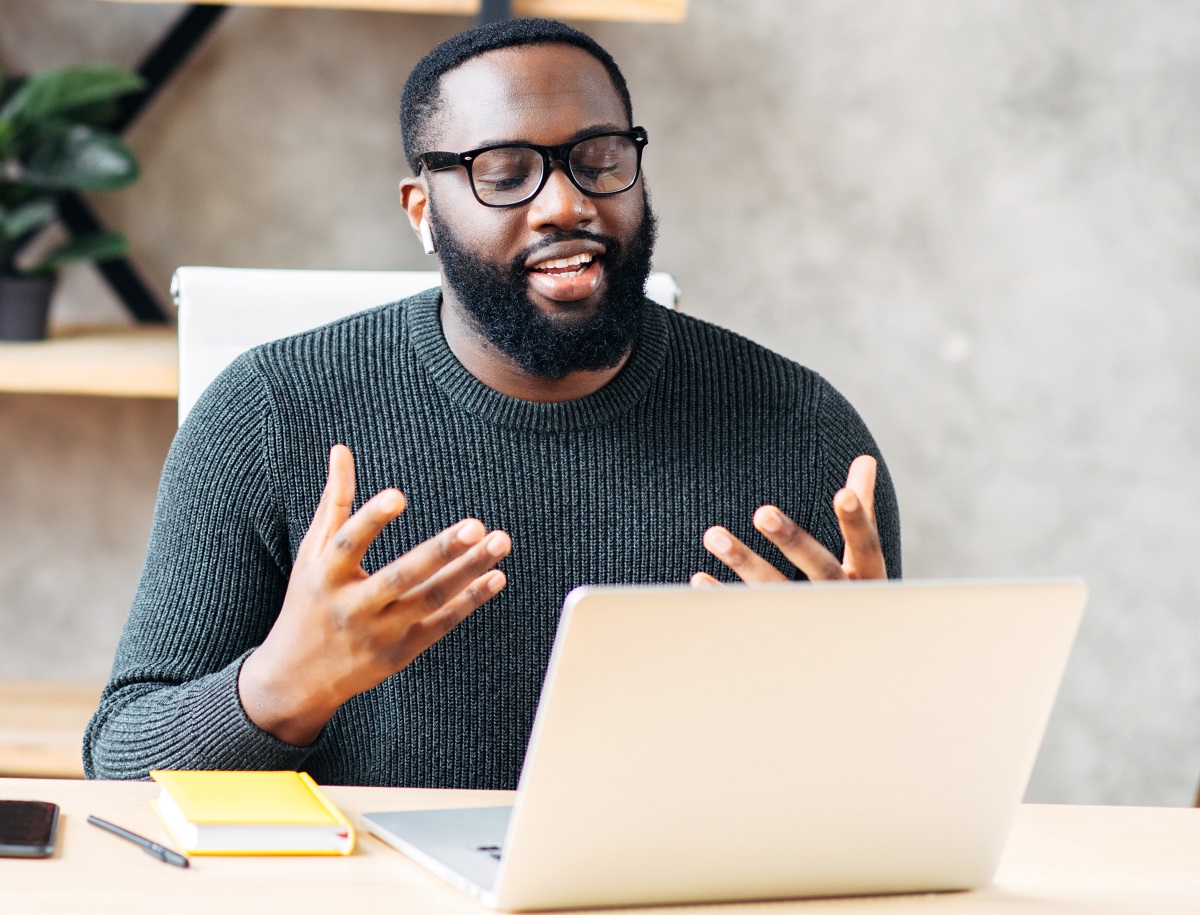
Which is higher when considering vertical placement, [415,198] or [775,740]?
[415,198]

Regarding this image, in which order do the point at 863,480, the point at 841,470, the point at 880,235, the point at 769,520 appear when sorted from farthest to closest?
the point at 880,235, the point at 841,470, the point at 863,480, the point at 769,520

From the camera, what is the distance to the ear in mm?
1313

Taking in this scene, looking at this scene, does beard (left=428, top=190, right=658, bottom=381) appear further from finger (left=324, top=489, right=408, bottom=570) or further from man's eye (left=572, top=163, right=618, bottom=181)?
finger (left=324, top=489, right=408, bottom=570)

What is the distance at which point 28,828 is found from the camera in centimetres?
74

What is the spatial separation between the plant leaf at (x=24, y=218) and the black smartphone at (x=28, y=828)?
1.11 m

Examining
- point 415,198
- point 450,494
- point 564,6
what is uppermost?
point 564,6

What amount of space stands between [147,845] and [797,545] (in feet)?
1.33

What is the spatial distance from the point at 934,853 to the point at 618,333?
0.62 m

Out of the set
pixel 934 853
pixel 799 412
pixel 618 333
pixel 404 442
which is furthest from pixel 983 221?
pixel 934 853

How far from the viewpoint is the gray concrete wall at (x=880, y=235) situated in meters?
2.00

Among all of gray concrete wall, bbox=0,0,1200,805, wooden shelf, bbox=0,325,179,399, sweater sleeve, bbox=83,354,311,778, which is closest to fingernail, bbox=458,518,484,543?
sweater sleeve, bbox=83,354,311,778

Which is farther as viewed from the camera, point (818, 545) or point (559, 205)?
point (559, 205)

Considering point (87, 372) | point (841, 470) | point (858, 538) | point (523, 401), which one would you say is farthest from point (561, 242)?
point (87, 372)

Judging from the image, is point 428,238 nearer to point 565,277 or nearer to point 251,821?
point 565,277
